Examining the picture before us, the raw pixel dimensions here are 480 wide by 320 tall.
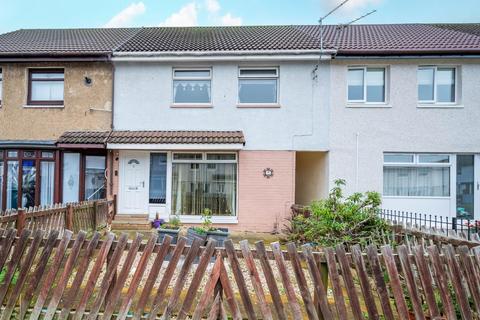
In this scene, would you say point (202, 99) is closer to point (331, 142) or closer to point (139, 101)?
point (139, 101)

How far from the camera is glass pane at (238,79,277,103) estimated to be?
11.4 meters

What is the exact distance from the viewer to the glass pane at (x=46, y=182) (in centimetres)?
1138

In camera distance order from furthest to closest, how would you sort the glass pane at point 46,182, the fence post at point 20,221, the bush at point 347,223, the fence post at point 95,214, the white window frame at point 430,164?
the glass pane at point 46,182 → the white window frame at point 430,164 → the fence post at point 95,214 → the bush at point 347,223 → the fence post at point 20,221

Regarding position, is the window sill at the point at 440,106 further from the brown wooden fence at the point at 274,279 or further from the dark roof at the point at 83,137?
the dark roof at the point at 83,137

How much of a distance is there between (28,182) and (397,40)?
15.5 m

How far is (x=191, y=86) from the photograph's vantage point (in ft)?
37.9

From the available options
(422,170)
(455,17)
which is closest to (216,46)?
(422,170)

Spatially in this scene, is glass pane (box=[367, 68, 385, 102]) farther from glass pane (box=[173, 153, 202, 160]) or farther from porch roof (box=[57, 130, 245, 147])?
glass pane (box=[173, 153, 202, 160])

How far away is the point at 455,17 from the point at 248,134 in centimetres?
1643

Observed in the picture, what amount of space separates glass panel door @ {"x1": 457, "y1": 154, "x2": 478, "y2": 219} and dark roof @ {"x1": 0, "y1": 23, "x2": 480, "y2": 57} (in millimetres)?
3940

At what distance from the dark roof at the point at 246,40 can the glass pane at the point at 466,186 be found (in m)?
3.97

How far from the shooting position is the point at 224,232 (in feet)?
23.7

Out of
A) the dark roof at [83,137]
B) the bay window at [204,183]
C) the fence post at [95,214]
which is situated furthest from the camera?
the bay window at [204,183]

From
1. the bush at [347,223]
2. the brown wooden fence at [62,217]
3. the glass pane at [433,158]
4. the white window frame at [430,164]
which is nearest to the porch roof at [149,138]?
the brown wooden fence at [62,217]
